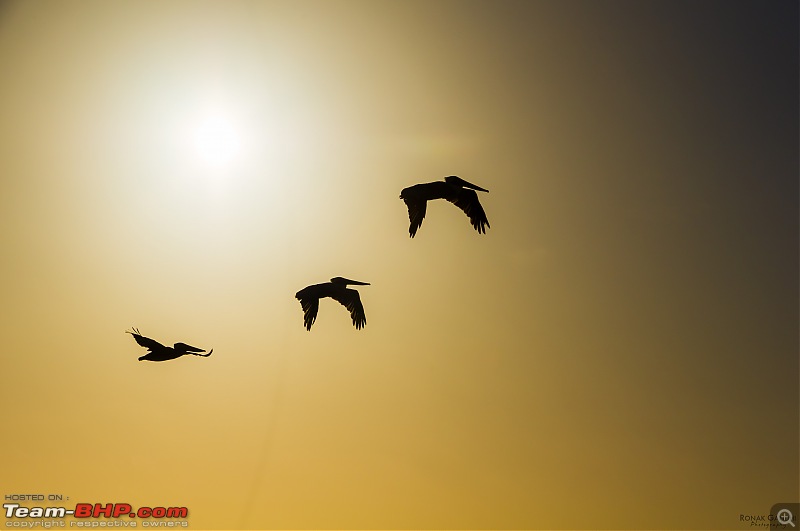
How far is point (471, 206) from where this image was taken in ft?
46.1

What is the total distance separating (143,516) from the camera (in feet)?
85.3

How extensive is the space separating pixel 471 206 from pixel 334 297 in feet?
12.2

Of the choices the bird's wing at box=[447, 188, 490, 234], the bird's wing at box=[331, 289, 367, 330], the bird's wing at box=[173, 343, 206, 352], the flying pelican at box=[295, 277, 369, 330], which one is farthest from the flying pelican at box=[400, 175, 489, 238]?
the bird's wing at box=[173, 343, 206, 352]

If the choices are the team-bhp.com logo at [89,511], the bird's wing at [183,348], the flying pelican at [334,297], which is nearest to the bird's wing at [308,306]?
the flying pelican at [334,297]

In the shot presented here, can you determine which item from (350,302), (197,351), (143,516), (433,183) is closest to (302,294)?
(350,302)

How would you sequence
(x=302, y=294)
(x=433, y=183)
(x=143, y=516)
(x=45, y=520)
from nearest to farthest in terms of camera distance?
(x=433, y=183) < (x=302, y=294) < (x=45, y=520) < (x=143, y=516)

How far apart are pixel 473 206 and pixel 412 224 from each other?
4.12 feet

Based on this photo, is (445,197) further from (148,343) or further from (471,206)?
(148,343)

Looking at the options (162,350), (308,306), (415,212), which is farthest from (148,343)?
(415,212)

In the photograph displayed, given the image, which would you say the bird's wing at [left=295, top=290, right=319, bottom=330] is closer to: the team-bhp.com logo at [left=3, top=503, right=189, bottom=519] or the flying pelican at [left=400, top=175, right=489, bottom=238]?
the flying pelican at [left=400, top=175, right=489, bottom=238]

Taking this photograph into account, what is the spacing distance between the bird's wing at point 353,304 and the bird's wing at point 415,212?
2.56 metres

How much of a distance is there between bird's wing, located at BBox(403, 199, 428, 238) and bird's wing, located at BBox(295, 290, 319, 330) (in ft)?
9.23

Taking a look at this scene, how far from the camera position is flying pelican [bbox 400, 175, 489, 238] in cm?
1378

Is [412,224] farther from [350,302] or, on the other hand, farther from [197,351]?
[197,351]
